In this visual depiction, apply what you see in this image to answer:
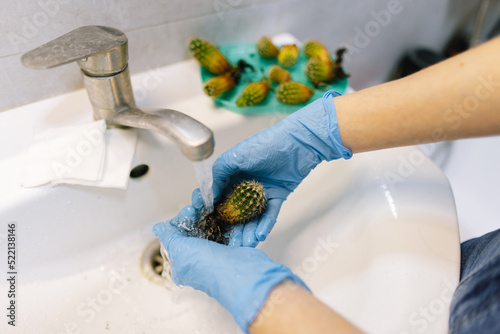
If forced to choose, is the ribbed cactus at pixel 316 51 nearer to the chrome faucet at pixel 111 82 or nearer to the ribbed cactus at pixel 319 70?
the ribbed cactus at pixel 319 70

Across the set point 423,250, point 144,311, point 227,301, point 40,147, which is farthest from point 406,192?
point 40,147

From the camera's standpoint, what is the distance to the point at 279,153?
1.64 ft

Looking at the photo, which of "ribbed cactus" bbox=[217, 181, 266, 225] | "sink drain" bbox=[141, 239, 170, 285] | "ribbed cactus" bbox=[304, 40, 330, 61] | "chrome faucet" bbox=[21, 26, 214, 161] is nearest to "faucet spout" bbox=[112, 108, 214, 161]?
"chrome faucet" bbox=[21, 26, 214, 161]

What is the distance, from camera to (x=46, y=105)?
55 centimetres

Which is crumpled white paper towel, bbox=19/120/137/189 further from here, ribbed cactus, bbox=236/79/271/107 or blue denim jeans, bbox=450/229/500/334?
blue denim jeans, bbox=450/229/500/334

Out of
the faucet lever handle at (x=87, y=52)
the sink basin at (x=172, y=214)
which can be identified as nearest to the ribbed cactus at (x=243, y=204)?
the sink basin at (x=172, y=214)

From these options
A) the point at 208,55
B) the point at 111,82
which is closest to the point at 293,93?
the point at 208,55

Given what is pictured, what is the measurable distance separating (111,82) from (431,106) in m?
0.40

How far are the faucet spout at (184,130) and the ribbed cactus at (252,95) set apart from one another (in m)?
0.18

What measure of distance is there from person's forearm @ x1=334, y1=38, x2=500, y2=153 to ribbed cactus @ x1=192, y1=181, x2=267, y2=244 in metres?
0.14

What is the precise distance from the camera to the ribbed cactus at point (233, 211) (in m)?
0.46

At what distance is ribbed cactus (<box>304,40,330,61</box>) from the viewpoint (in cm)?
64

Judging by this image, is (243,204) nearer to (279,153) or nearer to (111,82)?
(279,153)

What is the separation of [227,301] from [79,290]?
10.7 inches
